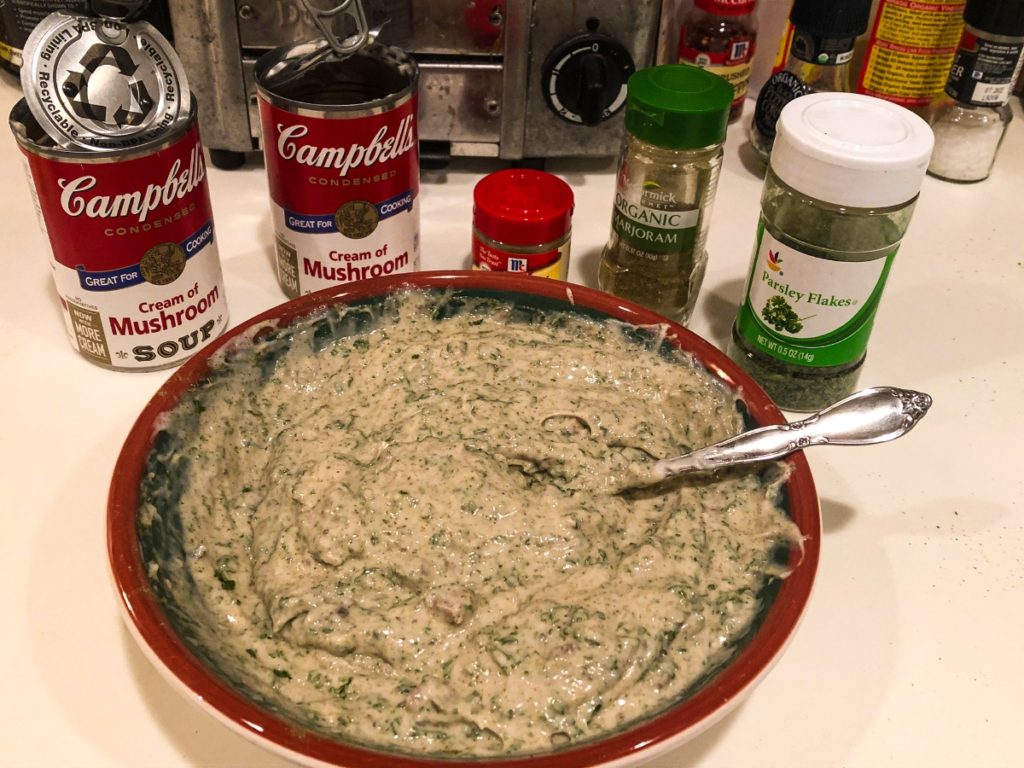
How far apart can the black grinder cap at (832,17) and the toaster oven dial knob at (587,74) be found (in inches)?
8.0

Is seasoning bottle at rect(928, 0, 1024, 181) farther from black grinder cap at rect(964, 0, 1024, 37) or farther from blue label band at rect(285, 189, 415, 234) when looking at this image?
blue label band at rect(285, 189, 415, 234)

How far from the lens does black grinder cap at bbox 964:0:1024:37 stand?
106 cm

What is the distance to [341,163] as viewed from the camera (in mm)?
870

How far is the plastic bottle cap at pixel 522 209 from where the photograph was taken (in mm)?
903

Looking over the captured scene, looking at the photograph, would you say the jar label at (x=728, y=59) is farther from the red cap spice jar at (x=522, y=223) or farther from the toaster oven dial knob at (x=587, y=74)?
the red cap spice jar at (x=522, y=223)

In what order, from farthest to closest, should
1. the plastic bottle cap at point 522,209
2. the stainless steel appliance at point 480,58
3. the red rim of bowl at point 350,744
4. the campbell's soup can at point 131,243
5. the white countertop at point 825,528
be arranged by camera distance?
the stainless steel appliance at point 480,58
the plastic bottle cap at point 522,209
the campbell's soup can at point 131,243
the white countertop at point 825,528
the red rim of bowl at point 350,744

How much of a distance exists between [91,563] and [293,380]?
21cm

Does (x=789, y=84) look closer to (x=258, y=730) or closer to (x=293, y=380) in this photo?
(x=293, y=380)

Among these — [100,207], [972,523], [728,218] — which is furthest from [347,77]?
[972,523]

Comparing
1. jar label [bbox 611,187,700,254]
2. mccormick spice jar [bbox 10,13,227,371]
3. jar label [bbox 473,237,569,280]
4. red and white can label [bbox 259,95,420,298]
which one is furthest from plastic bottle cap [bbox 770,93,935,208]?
mccormick spice jar [bbox 10,13,227,371]

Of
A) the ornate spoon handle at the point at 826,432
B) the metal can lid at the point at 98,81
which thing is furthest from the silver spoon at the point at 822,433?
the metal can lid at the point at 98,81

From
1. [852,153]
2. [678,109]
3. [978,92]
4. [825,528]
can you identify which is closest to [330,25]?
[678,109]

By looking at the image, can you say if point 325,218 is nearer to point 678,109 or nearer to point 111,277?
point 111,277

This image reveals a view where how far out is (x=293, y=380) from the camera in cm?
82
